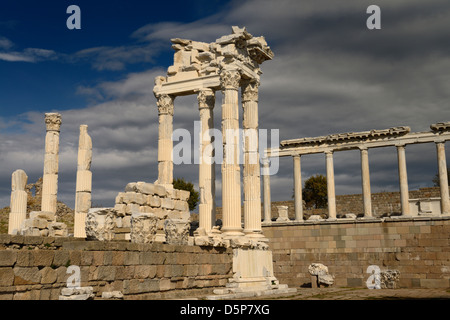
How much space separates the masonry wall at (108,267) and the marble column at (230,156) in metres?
3.67

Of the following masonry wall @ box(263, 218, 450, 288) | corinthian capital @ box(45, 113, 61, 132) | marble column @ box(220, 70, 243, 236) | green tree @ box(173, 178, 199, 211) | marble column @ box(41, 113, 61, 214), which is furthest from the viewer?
green tree @ box(173, 178, 199, 211)

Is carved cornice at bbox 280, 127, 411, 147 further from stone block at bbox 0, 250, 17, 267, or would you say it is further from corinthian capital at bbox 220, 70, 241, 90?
stone block at bbox 0, 250, 17, 267

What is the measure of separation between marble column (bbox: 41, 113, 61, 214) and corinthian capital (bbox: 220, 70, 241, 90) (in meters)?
9.48

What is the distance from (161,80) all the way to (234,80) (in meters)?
5.54

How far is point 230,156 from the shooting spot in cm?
2123

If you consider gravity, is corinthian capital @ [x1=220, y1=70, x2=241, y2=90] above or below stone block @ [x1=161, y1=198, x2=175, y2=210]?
above

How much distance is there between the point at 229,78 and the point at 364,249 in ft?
47.5

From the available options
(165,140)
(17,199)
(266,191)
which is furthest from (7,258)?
(266,191)

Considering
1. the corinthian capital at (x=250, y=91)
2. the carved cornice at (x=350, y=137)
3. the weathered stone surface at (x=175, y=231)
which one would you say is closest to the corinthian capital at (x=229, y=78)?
the corinthian capital at (x=250, y=91)

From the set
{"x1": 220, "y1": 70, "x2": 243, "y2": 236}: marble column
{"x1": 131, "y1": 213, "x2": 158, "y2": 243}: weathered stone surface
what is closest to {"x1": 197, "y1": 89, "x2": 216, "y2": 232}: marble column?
{"x1": 220, "y1": 70, "x2": 243, "y2": 236}: marble column

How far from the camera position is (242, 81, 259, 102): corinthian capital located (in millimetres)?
22953

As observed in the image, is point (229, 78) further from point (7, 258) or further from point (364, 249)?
point (364, 249)
